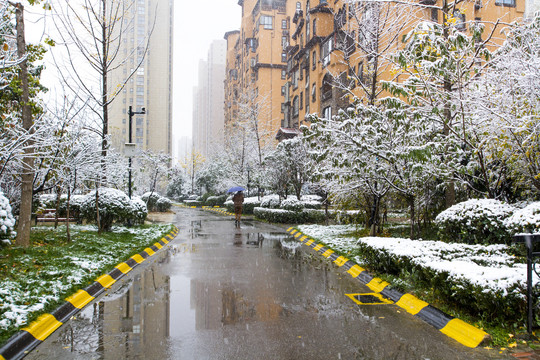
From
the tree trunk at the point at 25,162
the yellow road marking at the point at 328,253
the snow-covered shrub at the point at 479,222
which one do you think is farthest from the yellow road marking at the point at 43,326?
the yellow road marking at the point at 328,253

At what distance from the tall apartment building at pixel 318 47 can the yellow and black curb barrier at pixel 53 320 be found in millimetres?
8263

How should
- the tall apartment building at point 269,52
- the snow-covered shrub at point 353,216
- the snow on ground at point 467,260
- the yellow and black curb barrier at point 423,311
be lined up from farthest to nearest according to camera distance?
the tall apartment building at point 269,52
the snow-covered shrub at point 353,216
the snow on ground at point 467,260
the yellow and black curb barrier at point 423,311

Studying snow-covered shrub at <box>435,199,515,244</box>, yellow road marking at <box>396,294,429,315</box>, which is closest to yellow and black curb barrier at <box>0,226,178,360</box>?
yellow road marking at <box>396,294,429,315</box>

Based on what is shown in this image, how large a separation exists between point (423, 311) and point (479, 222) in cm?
328

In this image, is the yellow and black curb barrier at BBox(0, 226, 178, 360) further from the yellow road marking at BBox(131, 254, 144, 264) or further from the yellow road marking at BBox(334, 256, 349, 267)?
the yellow road marking at BBox(334, 256, 349, 267)

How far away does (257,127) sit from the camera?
39.7m

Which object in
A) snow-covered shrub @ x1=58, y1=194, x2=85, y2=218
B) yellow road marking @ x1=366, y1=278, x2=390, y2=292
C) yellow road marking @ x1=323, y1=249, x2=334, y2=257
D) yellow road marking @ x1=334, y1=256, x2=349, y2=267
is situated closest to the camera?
yellow road marking @ x1=366, y1=278, x2=390, y2=292

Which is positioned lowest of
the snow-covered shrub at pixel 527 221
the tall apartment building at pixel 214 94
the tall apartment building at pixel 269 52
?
the snow-covered shrub at pixel 527 221

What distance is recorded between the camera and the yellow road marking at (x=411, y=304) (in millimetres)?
6370

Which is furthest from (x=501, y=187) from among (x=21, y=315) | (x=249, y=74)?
(x=249, y=74)

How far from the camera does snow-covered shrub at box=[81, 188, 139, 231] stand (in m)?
14.5

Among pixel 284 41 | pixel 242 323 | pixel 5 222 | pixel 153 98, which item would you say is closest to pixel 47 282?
pixel 5 222

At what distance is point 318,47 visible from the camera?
3844cm

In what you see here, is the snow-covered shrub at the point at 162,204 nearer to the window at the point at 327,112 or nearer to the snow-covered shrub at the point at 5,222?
the window at the point at 327,112
